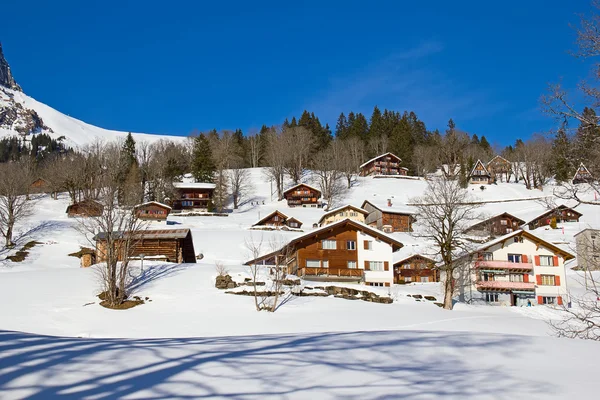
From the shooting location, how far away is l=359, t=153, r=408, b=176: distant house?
4673 inches

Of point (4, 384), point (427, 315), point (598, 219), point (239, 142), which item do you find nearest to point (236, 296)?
point (427, 315)

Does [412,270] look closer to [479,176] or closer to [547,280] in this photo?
[547,280]

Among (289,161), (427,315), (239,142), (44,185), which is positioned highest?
(239,142)

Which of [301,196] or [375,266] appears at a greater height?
[301,196]

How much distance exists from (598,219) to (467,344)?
79025 millimetres

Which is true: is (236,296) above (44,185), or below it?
below

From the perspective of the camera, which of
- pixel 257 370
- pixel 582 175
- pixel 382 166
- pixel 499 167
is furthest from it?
pixel 382 166

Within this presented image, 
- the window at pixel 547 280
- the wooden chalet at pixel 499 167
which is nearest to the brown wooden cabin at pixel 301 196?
the wooden chalet at pixel 499 167

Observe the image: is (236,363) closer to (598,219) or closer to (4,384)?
(4,384)

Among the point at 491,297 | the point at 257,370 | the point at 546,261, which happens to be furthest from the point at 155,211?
the point at 257,370

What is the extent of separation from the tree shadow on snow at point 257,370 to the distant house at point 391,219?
227 feet

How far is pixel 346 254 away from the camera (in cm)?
4369

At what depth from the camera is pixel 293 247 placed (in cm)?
4253

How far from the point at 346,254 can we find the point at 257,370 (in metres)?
38.4
